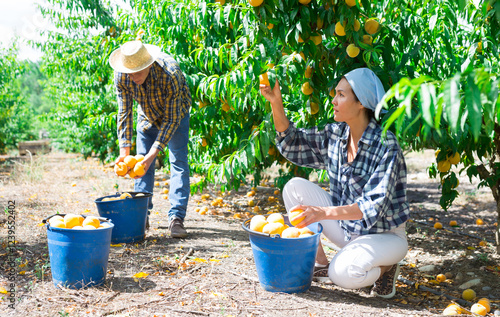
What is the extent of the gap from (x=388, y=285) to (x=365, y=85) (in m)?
1.16

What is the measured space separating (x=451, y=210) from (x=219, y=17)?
3.84 meters

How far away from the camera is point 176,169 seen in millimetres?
3512

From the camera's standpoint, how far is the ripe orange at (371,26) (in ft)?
7.92

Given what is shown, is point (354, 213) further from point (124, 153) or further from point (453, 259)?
point (124, 153)

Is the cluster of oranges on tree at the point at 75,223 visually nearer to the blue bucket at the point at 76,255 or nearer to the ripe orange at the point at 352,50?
the blue bucket at the point at 76,255

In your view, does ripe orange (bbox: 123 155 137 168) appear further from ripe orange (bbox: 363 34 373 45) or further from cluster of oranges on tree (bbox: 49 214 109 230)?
ripe orange (bbox: 363 34 373 45)

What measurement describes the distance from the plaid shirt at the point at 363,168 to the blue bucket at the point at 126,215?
1.20 m

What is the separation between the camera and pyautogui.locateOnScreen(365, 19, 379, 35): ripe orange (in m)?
2.41

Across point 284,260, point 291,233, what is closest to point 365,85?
point 291,233

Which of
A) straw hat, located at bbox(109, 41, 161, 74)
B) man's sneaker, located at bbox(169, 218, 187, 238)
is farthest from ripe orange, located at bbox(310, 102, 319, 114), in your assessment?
man's sneaker, located at bbox(169, 218, 187, 238)

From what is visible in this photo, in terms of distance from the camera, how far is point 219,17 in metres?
2.61

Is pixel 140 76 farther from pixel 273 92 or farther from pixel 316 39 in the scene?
pixel 316 39

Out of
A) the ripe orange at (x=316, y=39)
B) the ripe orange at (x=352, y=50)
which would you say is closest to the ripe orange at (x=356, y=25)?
the ripe orange at (x=352, y=50)

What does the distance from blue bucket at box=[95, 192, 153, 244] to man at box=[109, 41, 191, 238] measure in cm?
28
